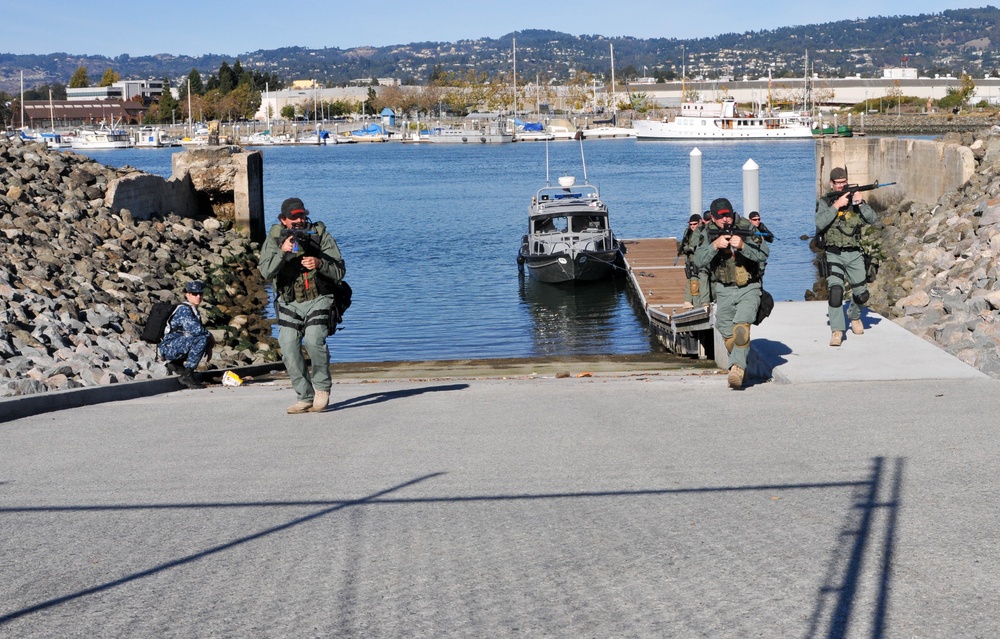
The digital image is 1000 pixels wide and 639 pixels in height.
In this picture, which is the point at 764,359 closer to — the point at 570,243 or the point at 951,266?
the point at 951,266

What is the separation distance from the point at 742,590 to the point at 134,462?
499cm

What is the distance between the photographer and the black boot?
536 inches

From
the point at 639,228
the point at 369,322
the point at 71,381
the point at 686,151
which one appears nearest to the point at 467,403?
the point at 71,381

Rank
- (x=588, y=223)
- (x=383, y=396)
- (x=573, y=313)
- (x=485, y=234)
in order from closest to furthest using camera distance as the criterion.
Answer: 1. (x=383, y=396)
2. (x=573, y=313)
3. (x=588, y=223)
4. (x=485, y=234)

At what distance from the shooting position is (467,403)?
11.3 meters

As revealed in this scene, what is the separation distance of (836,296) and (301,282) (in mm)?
5789

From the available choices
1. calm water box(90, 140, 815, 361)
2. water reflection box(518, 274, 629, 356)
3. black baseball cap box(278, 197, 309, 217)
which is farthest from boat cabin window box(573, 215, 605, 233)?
black baseball cap box(278, 197, 309, 217)

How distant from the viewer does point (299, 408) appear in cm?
1098

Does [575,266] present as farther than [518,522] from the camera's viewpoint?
Yes

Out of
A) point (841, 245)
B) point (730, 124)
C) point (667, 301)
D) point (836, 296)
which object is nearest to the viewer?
point (836, 296)

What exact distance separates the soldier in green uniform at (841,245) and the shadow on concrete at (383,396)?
4.06m

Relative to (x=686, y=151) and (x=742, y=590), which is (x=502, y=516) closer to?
(x=742, y=590)

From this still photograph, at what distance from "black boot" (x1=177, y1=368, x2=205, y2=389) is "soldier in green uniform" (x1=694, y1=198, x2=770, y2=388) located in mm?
5753

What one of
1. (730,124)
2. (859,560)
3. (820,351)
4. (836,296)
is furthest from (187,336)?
(730,124)
